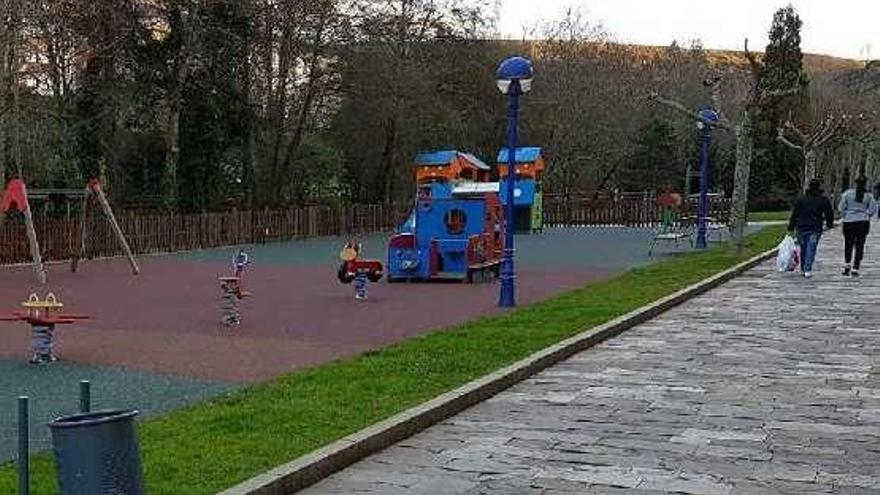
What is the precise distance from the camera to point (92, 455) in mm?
4688

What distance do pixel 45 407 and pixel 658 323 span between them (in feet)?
28.3

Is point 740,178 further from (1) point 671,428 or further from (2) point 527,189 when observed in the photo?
(1) point 671,428

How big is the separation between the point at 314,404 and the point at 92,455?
369 cm

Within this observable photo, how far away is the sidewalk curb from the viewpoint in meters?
6.11

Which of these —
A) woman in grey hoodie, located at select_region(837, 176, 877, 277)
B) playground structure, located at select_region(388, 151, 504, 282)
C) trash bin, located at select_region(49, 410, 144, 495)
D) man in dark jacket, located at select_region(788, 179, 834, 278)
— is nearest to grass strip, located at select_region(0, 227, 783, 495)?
trash bin, located at select_region(49, 410, 144, 495)

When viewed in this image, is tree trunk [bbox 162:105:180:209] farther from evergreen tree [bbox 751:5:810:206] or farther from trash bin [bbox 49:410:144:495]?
evergreen tree [bbox 751:5:810:206]

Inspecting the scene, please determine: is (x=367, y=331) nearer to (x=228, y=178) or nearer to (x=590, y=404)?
(x=590, y=404)

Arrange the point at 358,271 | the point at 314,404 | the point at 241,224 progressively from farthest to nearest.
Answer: the point at 241,224, the point at 358,271, the point at 314,404

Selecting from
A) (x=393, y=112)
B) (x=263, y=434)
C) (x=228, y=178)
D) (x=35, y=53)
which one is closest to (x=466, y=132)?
(x=393, y=112)

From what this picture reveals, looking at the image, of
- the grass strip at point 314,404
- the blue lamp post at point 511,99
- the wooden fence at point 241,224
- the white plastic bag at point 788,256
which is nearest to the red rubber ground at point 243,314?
the blue lamp post at point 511,99

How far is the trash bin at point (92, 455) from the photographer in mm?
4676

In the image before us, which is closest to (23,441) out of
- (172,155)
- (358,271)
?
(358,271)

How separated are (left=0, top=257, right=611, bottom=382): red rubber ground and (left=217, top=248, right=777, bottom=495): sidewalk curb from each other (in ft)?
7.25

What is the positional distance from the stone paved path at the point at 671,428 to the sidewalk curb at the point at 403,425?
0.10 meters
